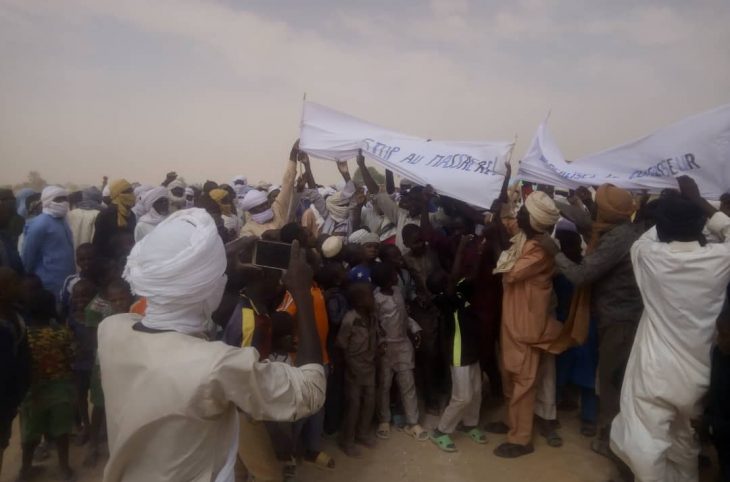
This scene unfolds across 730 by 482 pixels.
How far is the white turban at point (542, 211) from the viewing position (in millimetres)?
4246

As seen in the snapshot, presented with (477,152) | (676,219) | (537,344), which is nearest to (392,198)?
(477,152)

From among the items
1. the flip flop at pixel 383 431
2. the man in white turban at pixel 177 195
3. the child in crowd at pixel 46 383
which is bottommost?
the flip flop at pixel 383 431

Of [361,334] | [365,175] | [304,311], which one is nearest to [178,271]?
[304,311]

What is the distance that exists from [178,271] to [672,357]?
10.3 ft

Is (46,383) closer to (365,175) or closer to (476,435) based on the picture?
(476,435)

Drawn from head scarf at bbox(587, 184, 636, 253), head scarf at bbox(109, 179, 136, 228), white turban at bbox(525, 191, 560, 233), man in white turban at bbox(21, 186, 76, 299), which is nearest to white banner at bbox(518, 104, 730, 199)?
head scarf at bbox(587, 184, 636, 253)

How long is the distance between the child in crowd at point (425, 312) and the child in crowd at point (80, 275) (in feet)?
9.58

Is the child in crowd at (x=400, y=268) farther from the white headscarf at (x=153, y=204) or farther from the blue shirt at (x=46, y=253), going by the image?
the blue shirt at (x=46, y=253)

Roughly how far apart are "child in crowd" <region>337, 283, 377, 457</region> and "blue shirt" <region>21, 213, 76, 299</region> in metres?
3.22

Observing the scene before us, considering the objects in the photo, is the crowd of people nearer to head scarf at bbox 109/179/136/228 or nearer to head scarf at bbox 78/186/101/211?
head scarf at bbox 109/179/136/228

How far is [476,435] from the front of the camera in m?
4.67

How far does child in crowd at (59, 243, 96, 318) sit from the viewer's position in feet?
14.1

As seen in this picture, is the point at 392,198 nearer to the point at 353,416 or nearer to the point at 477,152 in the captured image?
the point at 477,152

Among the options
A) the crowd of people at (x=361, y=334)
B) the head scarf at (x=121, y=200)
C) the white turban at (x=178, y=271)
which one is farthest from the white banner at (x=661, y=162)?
the head scarf at (x=121, y=200)
